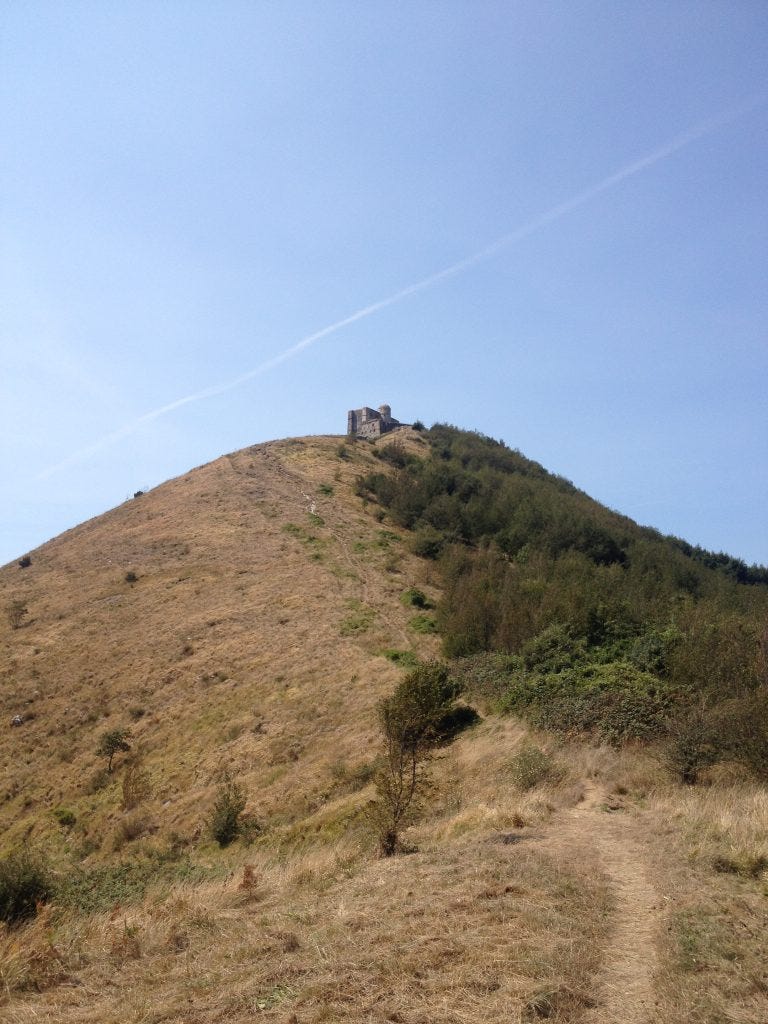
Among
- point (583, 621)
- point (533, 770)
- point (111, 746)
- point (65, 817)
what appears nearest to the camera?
point (533, 770)

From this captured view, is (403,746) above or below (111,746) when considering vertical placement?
below

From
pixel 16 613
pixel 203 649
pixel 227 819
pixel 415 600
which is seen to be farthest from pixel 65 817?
pixel 16 613

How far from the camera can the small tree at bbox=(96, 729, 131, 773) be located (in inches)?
869

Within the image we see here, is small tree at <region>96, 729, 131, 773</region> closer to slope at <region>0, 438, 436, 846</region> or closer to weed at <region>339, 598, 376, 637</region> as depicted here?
slope at <region>0, 438, 436, 846</region>

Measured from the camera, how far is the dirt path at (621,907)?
16.4 feet

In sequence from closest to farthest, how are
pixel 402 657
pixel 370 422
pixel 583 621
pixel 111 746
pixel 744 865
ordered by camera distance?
pixel 744 865 → pixel 583 621 → pixel 111 746 → pixel 402 657 → pixel 370 422

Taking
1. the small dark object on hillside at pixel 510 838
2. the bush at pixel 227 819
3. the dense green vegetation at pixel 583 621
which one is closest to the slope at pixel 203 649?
the bush at pixel 227 819

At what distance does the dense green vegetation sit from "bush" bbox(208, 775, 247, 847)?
24.5 feet

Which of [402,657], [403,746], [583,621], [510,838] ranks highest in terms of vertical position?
[402,657]

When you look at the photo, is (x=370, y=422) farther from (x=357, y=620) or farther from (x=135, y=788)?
(x=135, y=788)

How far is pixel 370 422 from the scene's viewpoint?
83438mm

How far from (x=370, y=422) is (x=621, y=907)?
78118 millimetres

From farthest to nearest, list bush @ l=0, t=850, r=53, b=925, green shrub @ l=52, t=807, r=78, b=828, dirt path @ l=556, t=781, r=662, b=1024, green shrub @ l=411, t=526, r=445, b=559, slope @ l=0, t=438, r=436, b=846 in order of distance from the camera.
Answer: green shrub @ l=411, t=526, r=445, b=559
slope @ l=0, t=438, r=436, b=846
green shrub @ l=52, t=807, r=78, b=828
bush @ l=0, t=850, r=53, b=925
dirt path @ l=556, t=781, r=662, b=1024

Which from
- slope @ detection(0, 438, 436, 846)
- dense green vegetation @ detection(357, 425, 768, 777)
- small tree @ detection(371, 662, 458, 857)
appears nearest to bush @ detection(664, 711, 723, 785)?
dense green vegetation @ detection(357, 425, 768, 777)
